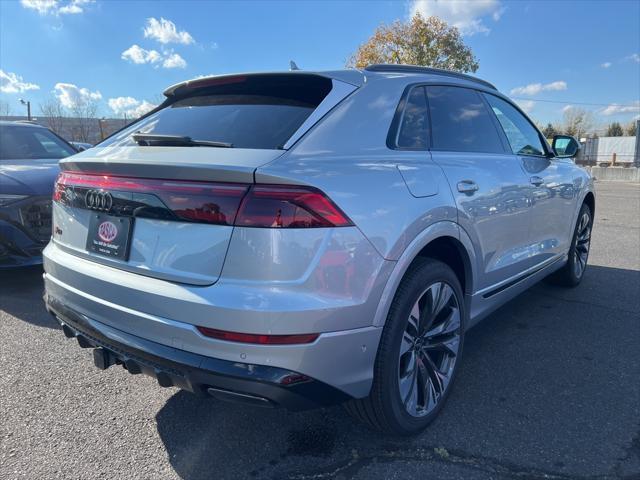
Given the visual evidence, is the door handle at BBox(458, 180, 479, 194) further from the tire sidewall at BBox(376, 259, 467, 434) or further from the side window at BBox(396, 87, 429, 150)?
the tire sidewall at BBox(376, 259, 467, 434)

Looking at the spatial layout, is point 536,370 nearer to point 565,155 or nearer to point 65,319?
point 565,155

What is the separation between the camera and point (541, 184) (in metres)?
3.71

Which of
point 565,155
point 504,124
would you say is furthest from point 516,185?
point 565,155

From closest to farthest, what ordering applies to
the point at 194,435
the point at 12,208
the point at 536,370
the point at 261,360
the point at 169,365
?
the point at 261,360 < the point at 169,365 < the point at 194,435 < the point at 536,370 < the point at 12,208

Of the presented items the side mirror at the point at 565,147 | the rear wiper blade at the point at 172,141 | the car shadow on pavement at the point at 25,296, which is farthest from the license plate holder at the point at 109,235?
the side mirror at the point at 565,147

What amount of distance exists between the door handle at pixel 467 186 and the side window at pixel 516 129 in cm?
98

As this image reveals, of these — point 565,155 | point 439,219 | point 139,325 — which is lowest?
point 139,325

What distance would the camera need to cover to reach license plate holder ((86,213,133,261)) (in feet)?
6.98

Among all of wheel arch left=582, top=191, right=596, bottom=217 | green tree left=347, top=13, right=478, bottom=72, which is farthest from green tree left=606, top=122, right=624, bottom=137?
wheel arch left=582, top=191, right=596, bottom=217

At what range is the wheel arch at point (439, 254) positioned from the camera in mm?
2111

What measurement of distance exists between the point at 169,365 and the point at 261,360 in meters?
0.41

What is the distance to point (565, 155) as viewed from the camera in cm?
448

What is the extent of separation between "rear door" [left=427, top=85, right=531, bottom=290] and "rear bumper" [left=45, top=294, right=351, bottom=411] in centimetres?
129

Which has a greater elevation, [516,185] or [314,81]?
[314,81]
